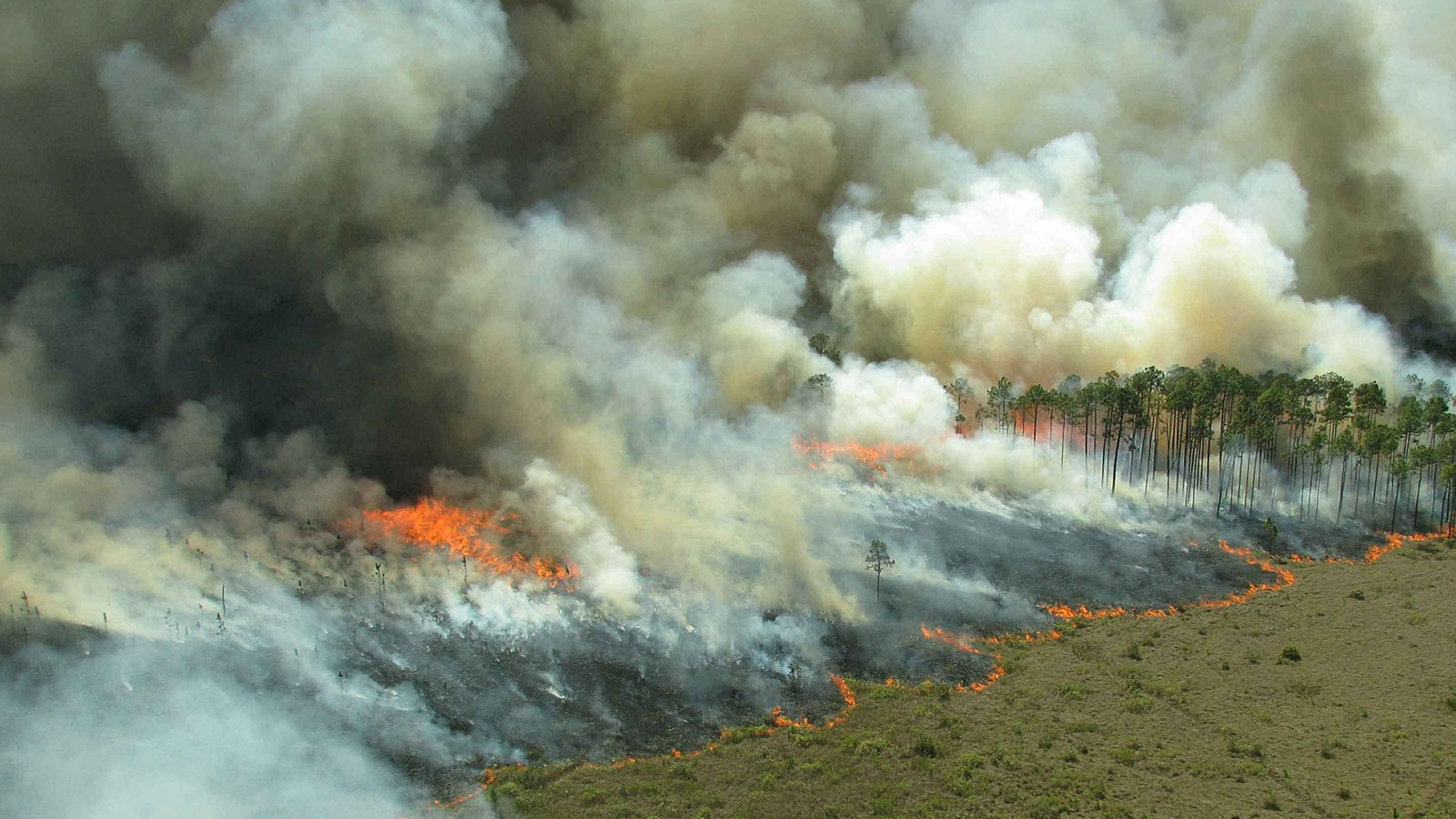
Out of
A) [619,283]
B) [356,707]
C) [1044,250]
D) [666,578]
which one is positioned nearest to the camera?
[356,707]

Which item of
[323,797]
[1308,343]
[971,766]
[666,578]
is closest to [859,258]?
[1308,343]

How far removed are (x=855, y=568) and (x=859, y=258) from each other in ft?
149

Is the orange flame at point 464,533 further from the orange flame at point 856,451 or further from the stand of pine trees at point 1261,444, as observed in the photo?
the stand of pine trees at point 1261,444

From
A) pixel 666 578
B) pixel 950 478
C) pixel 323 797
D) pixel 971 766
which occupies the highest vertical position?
pixel 950 478

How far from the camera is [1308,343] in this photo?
90.1 metres

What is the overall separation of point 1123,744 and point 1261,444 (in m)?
43.0

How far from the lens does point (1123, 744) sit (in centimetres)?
4128

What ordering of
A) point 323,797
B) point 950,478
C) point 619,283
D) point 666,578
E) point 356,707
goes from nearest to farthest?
point 323,797
point 356,707
point 666,578
point 950,478
point 619,283

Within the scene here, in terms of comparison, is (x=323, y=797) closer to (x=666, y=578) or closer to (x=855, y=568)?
(x=666, y=578)

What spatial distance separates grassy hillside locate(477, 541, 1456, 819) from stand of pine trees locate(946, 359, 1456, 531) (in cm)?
2105

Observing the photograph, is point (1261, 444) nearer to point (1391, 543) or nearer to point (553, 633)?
point (1391, 543)

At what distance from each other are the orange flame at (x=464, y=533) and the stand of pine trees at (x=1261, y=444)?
4130cm

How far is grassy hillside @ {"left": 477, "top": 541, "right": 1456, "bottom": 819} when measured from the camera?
122ft

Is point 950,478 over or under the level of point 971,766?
over
